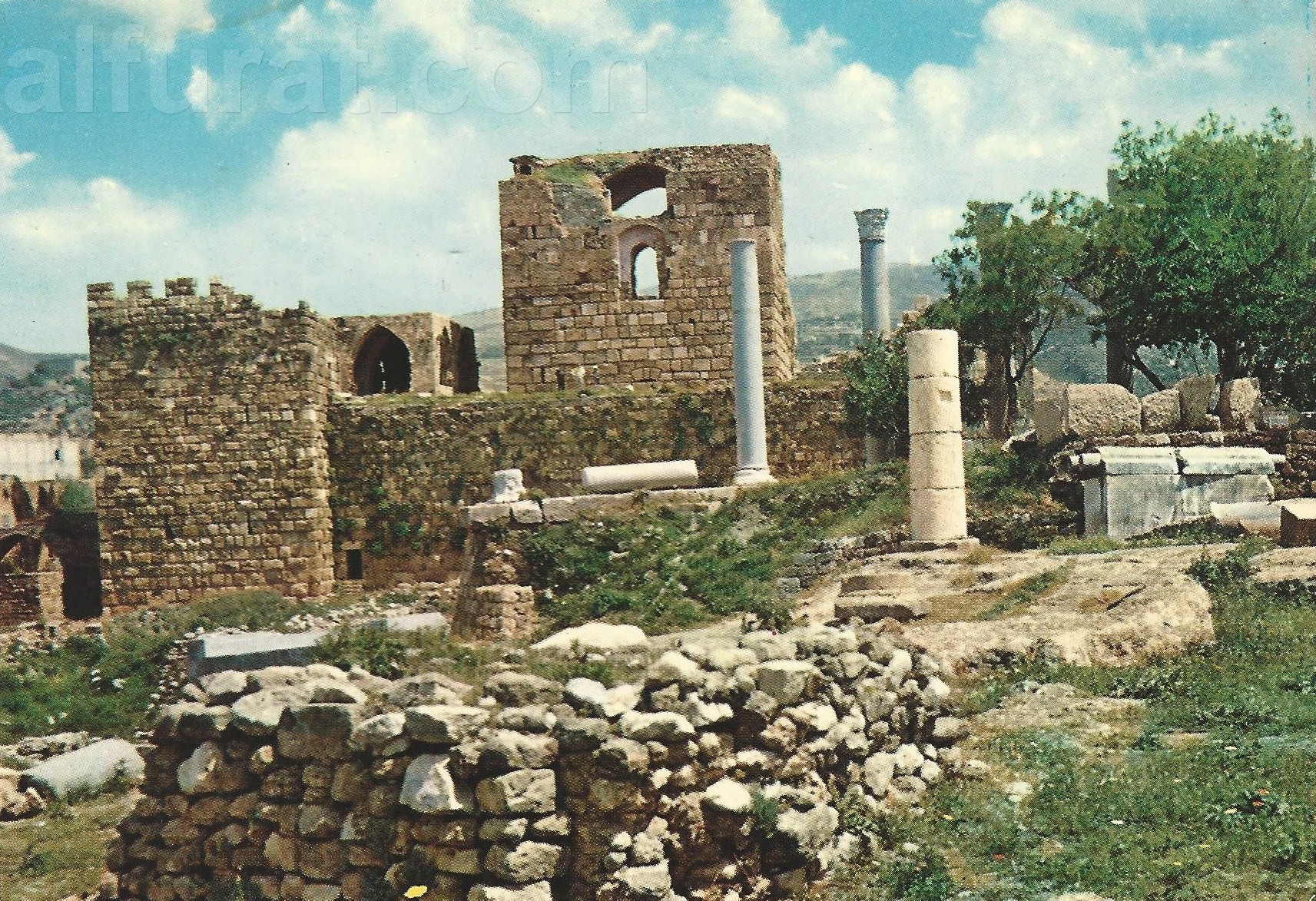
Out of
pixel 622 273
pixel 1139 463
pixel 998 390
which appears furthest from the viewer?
pixel 998 390

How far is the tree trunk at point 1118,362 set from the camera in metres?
27.1

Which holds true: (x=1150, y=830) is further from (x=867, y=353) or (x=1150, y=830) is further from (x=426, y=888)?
(x=867, y=353)

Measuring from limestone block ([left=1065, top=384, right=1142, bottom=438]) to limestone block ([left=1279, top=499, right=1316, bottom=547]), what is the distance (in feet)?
13.9

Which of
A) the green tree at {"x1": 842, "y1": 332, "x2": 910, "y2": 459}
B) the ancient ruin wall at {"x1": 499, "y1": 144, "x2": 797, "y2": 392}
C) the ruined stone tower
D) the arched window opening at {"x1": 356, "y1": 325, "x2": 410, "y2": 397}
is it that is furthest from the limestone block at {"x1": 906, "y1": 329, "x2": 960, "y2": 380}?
the arched window opening at {"x1": 356, "y1": 325, "x2": 410, "y2": 397}

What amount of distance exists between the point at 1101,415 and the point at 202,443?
15842mm

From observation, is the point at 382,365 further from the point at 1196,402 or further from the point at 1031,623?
the point at 1031,623

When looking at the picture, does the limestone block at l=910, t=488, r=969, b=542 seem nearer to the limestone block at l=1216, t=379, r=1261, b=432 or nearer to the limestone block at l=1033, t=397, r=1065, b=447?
the limestone block at l=1033, t=397, r=1065, b=447

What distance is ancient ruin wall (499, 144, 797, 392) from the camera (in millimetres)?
27078

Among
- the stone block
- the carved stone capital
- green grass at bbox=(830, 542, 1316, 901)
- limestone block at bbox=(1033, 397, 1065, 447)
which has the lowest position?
green grass at bbox=(830, 542, 1316, 901)

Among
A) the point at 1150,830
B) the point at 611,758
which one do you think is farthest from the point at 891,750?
the point at 611,758

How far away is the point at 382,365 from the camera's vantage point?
32969 millimetres

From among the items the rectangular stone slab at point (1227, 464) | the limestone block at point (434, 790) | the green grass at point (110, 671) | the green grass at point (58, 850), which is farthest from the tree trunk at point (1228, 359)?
the limestone block at point (434, 790)

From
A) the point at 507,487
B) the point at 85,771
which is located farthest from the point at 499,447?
the point at 85,771

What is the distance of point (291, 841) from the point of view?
722 centimetres
